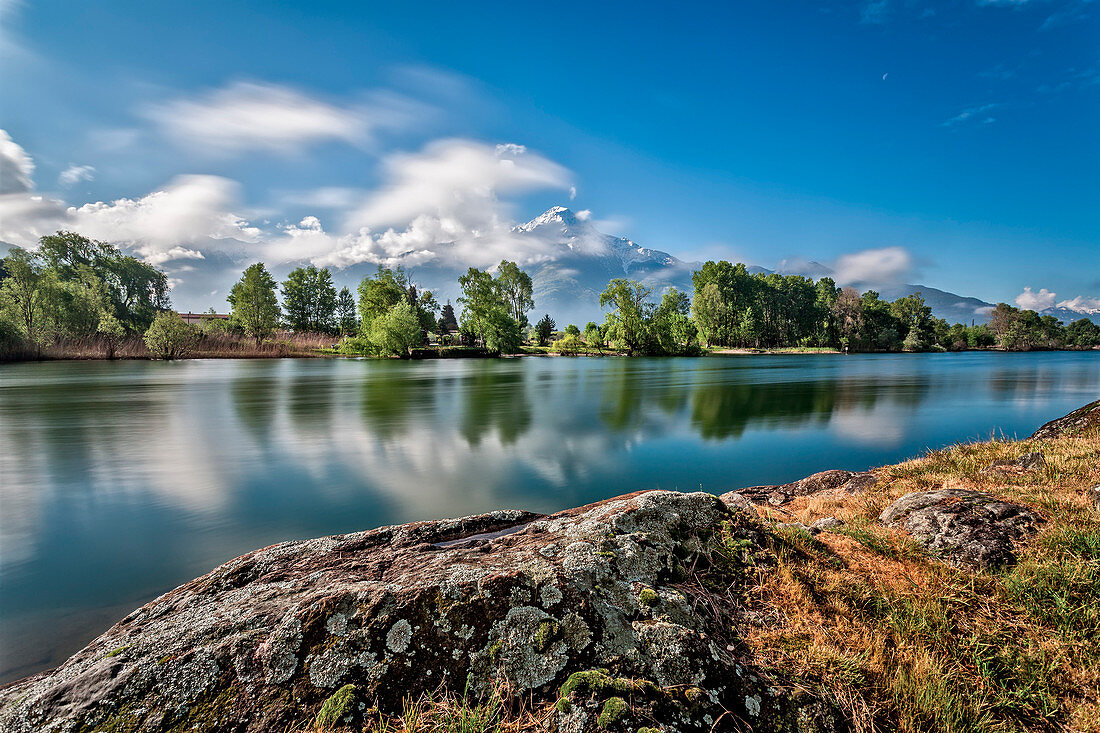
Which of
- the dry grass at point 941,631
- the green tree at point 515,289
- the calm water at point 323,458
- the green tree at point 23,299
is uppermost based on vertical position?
the green tree at point 515,289

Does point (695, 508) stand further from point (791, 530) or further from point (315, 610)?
point (315, 610)

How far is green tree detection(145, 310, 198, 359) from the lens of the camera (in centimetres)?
6141

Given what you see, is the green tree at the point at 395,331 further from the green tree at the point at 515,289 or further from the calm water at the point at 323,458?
the calm water at the point at 323,458

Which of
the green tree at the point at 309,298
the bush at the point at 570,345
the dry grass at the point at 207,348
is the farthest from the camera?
the green tree at the point at 309,298

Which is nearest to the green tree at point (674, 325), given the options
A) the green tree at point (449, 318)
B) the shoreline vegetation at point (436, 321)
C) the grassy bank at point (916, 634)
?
the shoreline vegetation at point (436, 321)

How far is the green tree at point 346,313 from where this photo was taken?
107125 mm

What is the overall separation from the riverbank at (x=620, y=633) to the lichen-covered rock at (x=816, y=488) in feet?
11.8

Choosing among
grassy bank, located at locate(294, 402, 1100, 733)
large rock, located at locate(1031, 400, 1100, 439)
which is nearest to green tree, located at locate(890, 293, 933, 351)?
large rock, located at locate(1031, 400, 1100, 439)

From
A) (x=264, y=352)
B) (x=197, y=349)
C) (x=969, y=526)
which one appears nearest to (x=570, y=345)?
(x=264, y=352)

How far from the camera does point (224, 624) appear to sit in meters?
2.29

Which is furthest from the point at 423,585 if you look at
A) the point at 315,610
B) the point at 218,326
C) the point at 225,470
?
the point at 218,326

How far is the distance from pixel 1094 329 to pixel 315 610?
725ft

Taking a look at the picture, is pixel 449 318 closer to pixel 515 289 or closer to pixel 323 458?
pixel 515 289

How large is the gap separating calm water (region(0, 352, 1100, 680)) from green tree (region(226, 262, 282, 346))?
61151 millimetres
